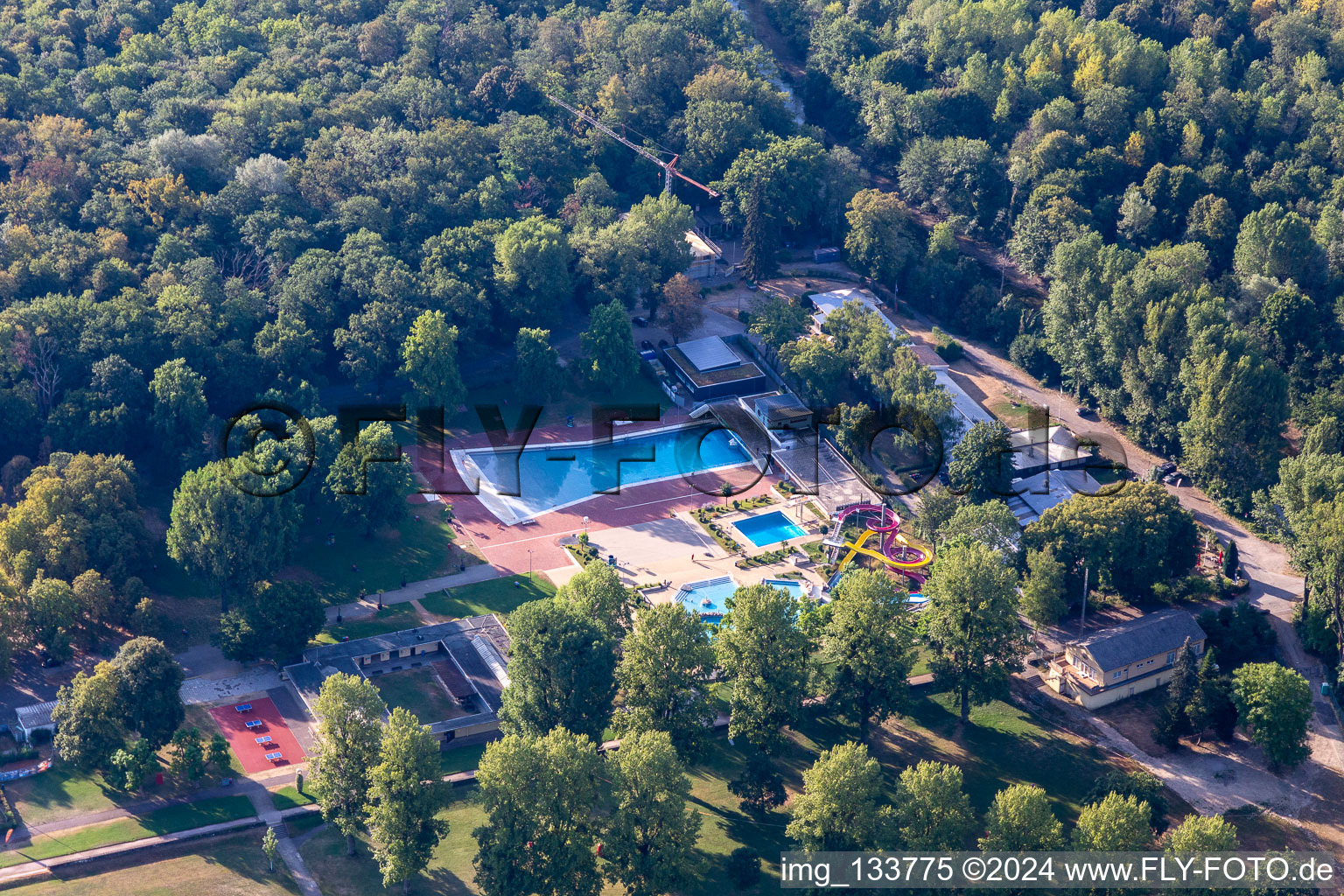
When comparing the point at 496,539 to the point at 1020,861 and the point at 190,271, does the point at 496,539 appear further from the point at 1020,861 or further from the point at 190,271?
the point at 1020,861

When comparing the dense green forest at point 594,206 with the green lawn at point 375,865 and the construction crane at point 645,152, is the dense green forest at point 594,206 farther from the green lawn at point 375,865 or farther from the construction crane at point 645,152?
the green lawn at point 375,865

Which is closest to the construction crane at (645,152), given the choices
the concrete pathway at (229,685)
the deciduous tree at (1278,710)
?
the concrete pathway at (229,685)

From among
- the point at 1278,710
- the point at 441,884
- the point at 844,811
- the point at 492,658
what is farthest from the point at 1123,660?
the point at 441,884

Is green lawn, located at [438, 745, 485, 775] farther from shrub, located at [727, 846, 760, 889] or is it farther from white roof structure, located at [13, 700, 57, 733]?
white roof structure, located at [13, 700, 57, 733]

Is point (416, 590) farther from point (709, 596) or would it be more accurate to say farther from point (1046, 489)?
point (1046, 489)

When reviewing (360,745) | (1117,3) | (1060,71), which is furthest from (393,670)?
(1117,3)

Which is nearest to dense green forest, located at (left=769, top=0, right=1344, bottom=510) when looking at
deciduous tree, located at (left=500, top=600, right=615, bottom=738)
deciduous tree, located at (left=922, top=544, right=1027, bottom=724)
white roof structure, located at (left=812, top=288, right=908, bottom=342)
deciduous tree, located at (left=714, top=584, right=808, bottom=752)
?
white roof structure, located at (left=812, top=288, right=908, bottom=342)

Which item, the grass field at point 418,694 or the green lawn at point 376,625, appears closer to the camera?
the grass field at point 418,694
